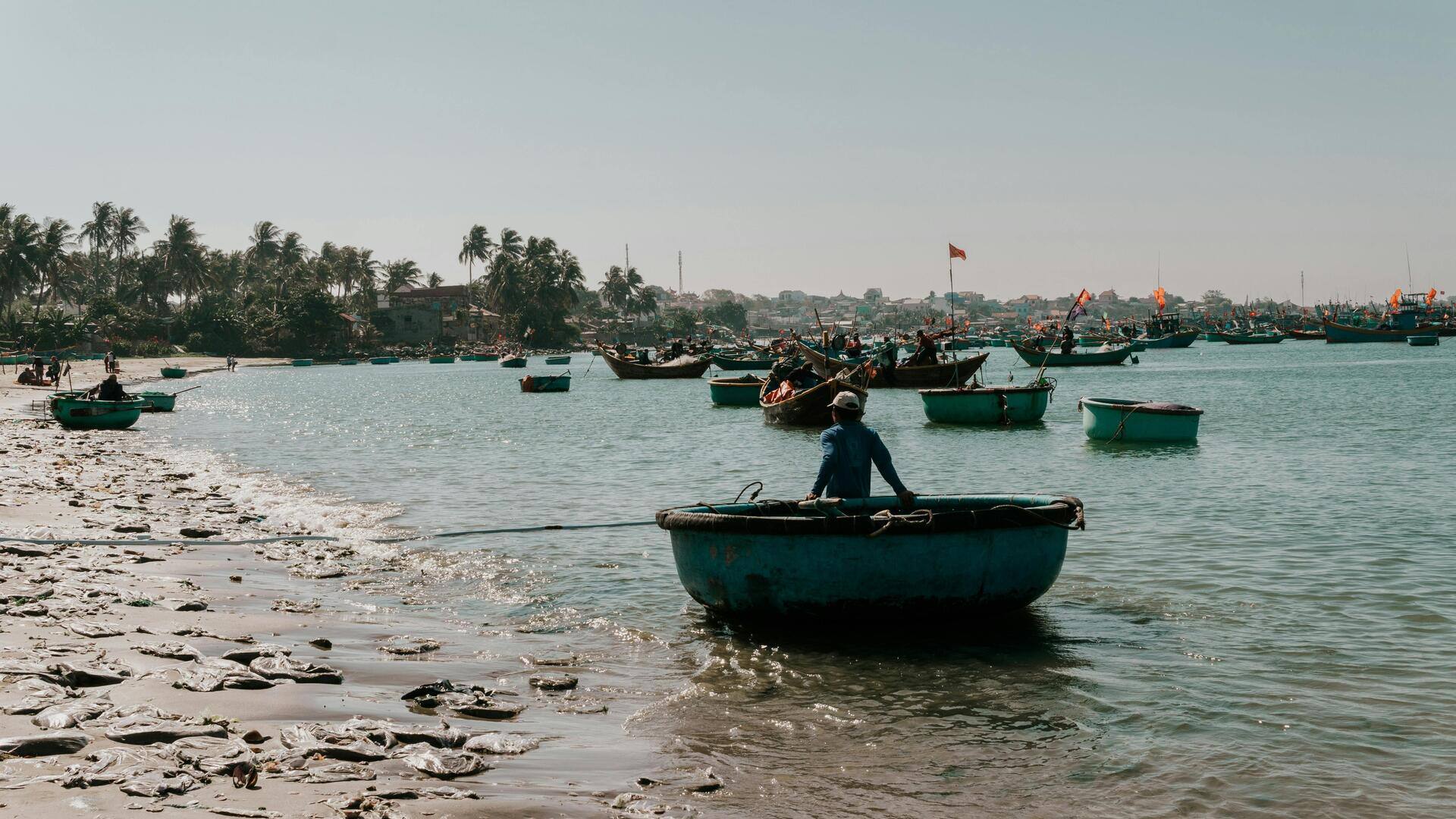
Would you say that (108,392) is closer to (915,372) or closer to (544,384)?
(915,372)

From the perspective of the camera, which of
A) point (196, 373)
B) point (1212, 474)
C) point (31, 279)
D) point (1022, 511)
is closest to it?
point (1022, 511)

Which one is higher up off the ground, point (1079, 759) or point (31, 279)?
point (31, 279)

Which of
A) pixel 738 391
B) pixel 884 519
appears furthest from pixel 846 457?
pixel 738 391

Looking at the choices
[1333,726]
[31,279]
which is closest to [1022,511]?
[1333,726]

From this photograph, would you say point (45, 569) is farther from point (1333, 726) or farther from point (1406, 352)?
point (1406, 352)

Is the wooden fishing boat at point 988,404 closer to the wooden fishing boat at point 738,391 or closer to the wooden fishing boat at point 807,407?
the wooden fishing boat at point 807,407

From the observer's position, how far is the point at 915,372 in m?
51.3

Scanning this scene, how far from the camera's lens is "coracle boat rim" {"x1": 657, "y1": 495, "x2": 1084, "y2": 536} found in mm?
8969

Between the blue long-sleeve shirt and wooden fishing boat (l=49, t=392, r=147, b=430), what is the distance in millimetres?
29891

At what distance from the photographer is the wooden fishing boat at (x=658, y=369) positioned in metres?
80.6

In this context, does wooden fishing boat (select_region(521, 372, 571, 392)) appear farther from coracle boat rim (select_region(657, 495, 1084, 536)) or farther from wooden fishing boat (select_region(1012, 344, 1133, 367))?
coracle boat rim (select_region(657, 495, 1084, 536))

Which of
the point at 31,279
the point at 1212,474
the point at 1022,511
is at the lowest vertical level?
the point at 1212,474

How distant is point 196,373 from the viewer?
89.2 metres

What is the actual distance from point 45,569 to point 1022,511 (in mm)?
9440
